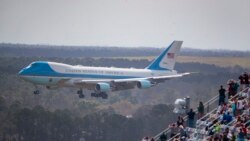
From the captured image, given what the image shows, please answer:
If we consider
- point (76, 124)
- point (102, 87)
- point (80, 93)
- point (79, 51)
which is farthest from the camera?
point (79, 51)

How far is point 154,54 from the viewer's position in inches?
4924

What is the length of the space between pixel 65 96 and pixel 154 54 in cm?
4535

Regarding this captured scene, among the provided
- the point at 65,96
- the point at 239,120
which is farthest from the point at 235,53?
the point at 239,120

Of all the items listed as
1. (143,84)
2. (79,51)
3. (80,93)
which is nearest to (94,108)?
(80,93)

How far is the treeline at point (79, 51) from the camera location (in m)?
113

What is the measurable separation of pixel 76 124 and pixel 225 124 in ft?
130

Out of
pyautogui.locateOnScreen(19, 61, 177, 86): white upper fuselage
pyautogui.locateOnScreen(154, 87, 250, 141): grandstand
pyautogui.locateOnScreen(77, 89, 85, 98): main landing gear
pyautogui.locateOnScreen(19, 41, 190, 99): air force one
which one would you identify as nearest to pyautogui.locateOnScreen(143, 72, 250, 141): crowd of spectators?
pyautogui.locateOnScreen(154, 87, 250, 141): grandstand

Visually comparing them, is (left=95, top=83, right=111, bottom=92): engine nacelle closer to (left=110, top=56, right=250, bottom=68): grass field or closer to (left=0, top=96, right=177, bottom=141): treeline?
(left=0, top=96, right=177, bottom=141): treeline

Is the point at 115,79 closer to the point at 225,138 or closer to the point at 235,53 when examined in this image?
the point at 235,53

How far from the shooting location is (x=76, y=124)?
66.6m

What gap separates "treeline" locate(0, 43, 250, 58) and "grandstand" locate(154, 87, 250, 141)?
73.3 metres

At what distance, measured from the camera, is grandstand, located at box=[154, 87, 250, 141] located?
2603 cm

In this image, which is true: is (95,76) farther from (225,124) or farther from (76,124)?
(225,124)

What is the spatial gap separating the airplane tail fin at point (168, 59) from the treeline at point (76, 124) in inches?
911
